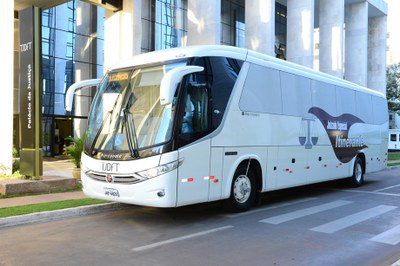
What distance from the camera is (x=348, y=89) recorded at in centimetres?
1425

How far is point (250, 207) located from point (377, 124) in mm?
9095

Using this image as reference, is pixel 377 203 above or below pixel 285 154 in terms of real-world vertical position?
below

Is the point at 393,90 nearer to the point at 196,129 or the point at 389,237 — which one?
the point at 389,237

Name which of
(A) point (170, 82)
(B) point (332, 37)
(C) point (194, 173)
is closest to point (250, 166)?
(C) point (194, 173)

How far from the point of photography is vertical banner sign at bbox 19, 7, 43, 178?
1198cm

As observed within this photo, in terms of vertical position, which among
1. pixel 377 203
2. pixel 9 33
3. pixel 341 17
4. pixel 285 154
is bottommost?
pixel 377 203

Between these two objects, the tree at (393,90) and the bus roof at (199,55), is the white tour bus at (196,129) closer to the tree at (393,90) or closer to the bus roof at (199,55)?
the bus roof at (199,55)

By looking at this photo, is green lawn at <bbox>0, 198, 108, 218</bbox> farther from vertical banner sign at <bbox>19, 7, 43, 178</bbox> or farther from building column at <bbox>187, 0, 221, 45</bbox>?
building column at <bbox>187, 0, 221, 45</bbox>

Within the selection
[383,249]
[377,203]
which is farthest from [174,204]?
[377,203]

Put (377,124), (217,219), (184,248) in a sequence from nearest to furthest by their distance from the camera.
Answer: (184,248), (217,219), (377,124)

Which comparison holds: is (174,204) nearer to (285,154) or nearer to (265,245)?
(265,245)

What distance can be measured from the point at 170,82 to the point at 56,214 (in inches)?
157

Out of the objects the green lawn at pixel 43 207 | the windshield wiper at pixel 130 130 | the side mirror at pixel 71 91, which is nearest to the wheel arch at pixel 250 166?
the windshield wiper at pixel 130 130

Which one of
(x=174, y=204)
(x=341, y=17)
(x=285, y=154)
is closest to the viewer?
(x=174, y=204)
